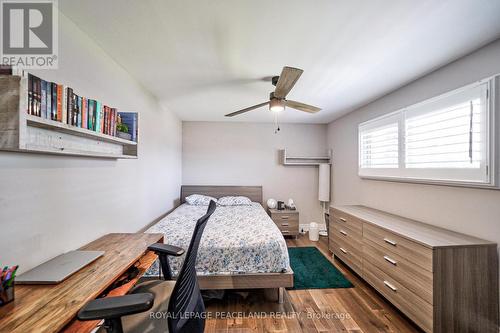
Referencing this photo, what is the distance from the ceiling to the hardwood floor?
7.88ft

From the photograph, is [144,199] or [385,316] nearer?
[385,316]

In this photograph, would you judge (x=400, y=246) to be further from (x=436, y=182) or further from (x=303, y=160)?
(x=303, y=160)

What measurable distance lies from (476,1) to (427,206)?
1734 millimetres

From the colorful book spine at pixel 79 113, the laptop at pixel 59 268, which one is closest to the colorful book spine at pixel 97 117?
the colorful book spine at pixel 79 113

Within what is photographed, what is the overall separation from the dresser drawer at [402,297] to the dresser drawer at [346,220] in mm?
414

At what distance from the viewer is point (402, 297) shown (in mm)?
1714

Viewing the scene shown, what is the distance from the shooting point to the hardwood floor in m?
1.71

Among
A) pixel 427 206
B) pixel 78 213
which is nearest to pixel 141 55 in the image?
pixel 78 213

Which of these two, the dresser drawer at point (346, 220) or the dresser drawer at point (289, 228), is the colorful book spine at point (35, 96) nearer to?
the dresser drawer at point (346, 220)

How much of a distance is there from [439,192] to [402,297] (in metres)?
1.07

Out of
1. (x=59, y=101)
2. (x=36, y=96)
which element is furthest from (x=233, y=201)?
(x=36, y=96)

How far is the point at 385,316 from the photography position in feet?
6.06

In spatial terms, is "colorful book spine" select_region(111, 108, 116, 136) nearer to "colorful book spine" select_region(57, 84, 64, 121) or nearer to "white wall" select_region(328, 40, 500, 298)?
"colorful book spine" select_region(57, 84, 64, 121)

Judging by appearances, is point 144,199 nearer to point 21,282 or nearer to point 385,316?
point 21,282
